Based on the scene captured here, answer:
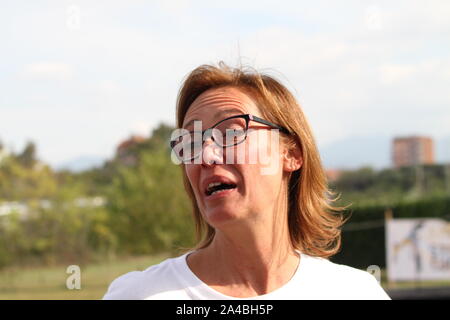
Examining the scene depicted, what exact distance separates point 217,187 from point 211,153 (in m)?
0.12

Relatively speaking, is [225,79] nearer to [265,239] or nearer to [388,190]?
[265,239]

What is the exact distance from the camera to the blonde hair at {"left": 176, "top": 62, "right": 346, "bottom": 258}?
2340 millimetres

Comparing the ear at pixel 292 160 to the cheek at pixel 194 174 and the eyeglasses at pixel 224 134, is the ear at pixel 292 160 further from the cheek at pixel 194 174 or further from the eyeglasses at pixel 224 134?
the cheek at pixel 194 174

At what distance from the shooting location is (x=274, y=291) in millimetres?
2270

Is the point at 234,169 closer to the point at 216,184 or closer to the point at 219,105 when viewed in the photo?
the point at 216,184

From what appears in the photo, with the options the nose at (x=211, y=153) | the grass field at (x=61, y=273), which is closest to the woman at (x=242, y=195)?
the nose at (x=211, y=153)

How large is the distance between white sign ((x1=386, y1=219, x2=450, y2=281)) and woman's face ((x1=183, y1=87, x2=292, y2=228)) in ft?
52.2

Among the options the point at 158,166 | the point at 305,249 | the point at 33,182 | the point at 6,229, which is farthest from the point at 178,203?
the point at 305,249

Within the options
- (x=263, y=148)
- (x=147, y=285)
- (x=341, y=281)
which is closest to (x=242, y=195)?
(x=263, y=148)

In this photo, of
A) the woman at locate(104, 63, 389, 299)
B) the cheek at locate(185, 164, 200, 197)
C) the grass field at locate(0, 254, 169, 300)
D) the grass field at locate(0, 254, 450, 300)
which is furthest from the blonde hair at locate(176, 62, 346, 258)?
the grass field at locate(0, 254, 169, 300)

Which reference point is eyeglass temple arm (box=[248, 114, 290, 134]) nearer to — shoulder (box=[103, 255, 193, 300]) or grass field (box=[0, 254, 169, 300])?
shoulder (box=[103, 255, 193, 300])

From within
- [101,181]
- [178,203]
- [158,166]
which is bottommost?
[178,203]

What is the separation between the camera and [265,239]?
236 cm
